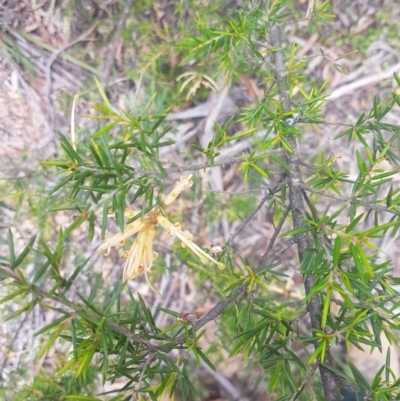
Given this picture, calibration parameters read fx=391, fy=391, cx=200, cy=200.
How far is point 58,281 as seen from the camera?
33 centimetres

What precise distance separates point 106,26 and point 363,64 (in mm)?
854

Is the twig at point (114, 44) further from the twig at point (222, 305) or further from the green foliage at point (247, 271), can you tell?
the twig at point (222, 305)

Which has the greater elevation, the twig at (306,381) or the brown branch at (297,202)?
the brown branch at (297,202)

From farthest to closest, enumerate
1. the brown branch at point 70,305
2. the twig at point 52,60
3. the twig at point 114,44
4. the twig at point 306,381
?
the twig at point 52,60 < the twig at point 114,44 < the twig at point 306,381 < the brown branch at point 70,305

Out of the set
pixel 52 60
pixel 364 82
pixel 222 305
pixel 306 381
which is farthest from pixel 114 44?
pixel 306 381

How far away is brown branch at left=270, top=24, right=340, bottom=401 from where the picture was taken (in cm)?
50

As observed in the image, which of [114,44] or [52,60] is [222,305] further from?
[52,60]

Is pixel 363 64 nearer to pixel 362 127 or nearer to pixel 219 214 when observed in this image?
pixel 219 214

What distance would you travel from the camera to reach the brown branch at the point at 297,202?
19.8 inches

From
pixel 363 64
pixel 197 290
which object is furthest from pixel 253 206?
pixel 363 64

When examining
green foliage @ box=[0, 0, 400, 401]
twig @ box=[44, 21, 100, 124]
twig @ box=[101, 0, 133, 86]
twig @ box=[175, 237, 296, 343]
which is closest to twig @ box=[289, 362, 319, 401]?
green foliage @ box=[0, 0, 400, 401]

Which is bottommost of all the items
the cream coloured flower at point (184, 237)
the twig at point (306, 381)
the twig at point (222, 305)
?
the twig at point (306, 381)

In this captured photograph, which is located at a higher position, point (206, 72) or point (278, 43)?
point (278, 43)

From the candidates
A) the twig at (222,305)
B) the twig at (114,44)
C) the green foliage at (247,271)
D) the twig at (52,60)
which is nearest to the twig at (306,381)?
the green foliage at (247,271)
